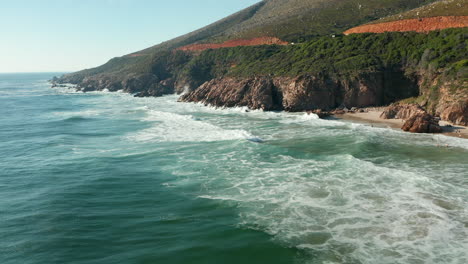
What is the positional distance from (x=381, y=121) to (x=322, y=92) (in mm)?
12214

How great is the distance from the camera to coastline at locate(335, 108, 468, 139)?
33.2m

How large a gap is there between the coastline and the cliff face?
3.51 m

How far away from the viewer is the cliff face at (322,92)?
49531 mm

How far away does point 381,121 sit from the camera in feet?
133

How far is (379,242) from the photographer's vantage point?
1516 centimetres

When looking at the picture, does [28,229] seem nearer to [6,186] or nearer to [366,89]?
[6,186]

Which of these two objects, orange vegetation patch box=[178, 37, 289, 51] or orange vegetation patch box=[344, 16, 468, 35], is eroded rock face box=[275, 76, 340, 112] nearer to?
orange vegetation patch box=[344, 16, 468, 35]

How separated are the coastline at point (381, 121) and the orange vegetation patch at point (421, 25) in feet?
68.4

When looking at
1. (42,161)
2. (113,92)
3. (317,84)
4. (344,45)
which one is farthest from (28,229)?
(113,92)

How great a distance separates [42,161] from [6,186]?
6.27 meters

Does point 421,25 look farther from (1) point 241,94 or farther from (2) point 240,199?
(2) point 240,199

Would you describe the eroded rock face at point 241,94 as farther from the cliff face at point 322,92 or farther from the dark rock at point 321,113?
the dark rock at point 321,113

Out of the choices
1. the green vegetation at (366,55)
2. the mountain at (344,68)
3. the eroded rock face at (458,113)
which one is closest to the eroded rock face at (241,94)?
the mountain at (344,68)

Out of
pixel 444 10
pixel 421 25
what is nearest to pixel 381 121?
pixel 421 25
